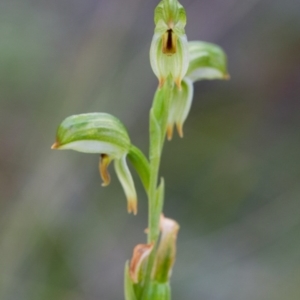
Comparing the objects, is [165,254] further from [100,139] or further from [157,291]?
[100,139]

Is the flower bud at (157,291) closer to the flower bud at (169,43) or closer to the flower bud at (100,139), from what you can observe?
the flower bud at (100,139)

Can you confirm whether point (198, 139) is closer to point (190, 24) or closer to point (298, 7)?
point (190, 24)

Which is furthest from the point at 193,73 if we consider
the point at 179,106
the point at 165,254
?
the point at 165,254

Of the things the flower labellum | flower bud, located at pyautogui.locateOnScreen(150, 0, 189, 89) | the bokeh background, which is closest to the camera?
flower bud, located at pyautogui.locateOnScreen(150, 0, 189, 89)

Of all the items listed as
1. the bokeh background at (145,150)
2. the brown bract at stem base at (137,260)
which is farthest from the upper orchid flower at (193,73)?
the bokeh background at (145,150)

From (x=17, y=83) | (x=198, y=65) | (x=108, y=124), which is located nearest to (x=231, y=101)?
(x=17, y=83)

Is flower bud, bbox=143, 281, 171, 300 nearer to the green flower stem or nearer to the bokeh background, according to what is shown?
the green flower stem

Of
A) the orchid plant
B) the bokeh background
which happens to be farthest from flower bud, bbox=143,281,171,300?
the bokeh background
